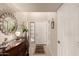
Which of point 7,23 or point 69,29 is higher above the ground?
point 7,23

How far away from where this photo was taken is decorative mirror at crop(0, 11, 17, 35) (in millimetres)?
2395

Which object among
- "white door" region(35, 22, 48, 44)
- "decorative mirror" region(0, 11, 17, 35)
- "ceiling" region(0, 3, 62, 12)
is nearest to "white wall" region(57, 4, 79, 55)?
"ceiling" region(0, 3, 62, 12)

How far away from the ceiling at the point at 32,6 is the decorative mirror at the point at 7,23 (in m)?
0.12

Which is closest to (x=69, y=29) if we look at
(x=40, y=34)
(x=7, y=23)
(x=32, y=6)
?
(x=40, y=34)

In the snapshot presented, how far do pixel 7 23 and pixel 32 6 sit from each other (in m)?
0.48

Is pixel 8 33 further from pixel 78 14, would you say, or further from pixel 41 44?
pixel 78 14

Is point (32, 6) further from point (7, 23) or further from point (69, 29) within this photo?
point (69, 29)

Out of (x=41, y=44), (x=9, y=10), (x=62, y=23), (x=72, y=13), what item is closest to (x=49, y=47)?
(x=41, y=44)

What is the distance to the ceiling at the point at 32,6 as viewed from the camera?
238 centimetres

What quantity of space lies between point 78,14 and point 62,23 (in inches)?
11.2

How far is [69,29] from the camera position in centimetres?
239

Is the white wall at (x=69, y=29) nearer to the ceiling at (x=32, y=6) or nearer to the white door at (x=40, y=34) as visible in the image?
the ceiling at (x=32, y=6)

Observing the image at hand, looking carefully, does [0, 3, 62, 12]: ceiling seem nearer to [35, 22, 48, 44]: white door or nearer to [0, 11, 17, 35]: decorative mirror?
[0, 11, 17, 35]: decorative mirror

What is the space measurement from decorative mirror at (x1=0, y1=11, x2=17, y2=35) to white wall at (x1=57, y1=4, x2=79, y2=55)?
73 cm
